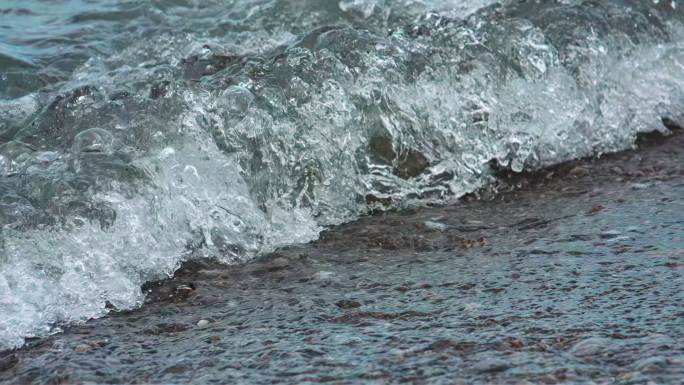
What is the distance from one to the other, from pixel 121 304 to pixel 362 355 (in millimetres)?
947

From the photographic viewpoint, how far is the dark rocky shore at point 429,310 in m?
2.72

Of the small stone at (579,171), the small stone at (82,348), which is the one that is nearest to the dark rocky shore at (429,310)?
the small stone at (82,348)

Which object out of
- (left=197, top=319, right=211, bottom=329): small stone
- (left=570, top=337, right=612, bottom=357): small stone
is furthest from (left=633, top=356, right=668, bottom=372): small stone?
(left=197, top=319, right=211, bottom=329): small stone

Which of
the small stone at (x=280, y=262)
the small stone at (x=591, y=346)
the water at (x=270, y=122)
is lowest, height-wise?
the small stone at (x=591, y=346)

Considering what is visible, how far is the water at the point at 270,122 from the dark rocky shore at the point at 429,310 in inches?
8.7

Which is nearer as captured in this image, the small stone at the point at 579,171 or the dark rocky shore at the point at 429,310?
the dark rocky shore at the point at 429,310

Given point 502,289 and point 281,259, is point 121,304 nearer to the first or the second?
point 281,259

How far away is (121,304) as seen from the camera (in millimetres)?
3338

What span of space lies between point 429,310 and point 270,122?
59.5 inches

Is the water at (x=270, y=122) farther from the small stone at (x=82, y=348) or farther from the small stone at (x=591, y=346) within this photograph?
the small stone at (x=591, y=346)

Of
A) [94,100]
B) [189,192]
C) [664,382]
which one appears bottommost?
[664,382]

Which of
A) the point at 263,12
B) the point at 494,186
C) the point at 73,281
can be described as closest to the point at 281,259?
the point at 73,281

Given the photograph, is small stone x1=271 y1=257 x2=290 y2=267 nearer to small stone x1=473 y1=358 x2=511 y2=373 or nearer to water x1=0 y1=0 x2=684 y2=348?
water x1=0 y1=0 x2=684 y2=348

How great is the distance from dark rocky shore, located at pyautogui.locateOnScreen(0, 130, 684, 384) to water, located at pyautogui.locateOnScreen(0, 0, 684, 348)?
0.22 metres
